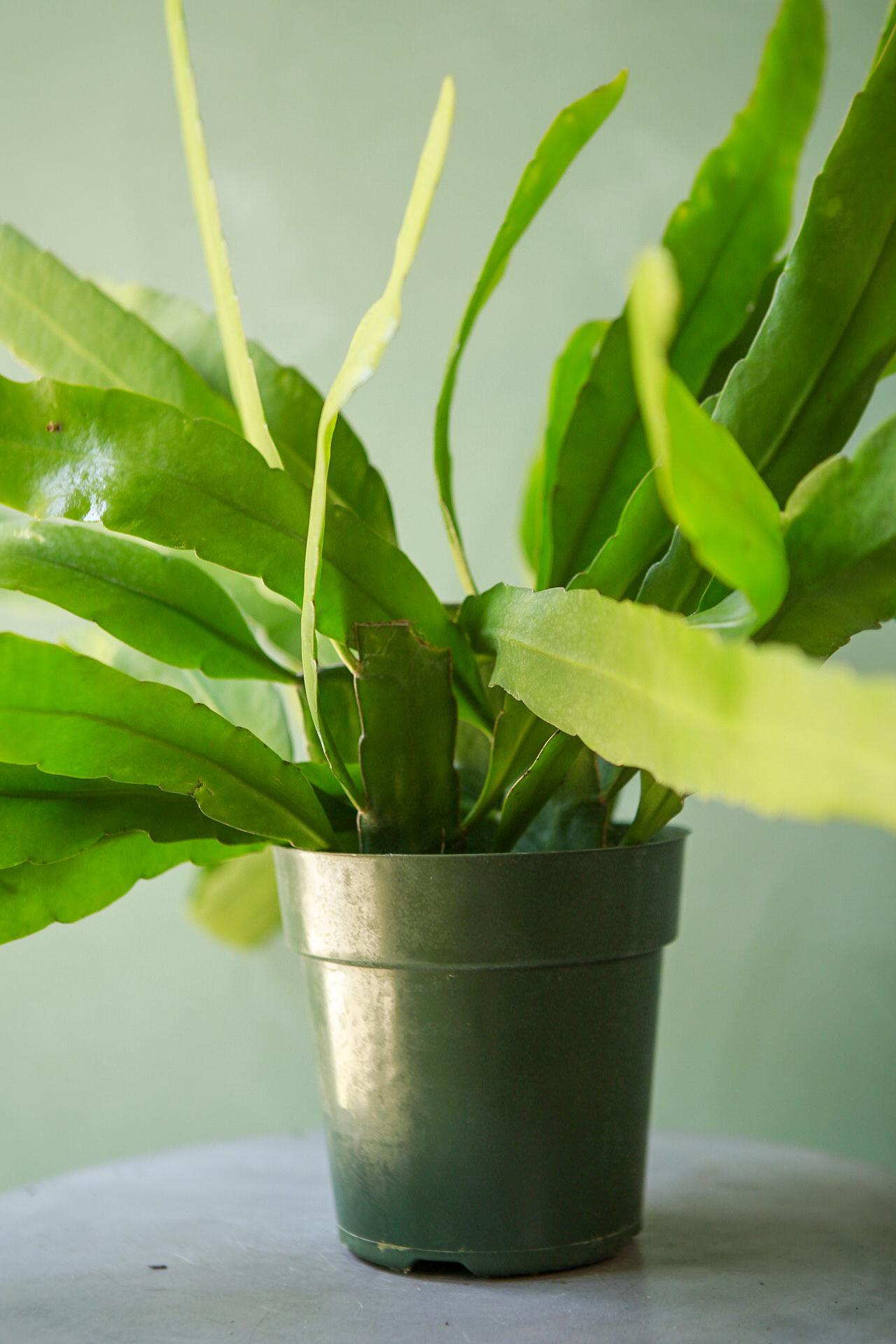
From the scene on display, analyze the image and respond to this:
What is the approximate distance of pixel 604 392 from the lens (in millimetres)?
502

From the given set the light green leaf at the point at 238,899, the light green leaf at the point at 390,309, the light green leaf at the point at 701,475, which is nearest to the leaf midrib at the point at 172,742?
the light green leaf at the point at 390,309

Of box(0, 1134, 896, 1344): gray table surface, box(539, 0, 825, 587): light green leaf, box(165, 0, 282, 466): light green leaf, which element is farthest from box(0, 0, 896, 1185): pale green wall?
box(165, 0, 282, 466): light green leaf

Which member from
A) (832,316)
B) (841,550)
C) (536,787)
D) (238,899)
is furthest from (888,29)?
(238,899)

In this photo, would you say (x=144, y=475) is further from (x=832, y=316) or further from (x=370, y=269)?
(x=370, y=269)

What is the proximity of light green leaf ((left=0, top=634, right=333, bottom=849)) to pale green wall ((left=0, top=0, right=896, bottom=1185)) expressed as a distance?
432 millimetres

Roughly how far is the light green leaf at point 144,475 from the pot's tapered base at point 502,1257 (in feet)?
0.91

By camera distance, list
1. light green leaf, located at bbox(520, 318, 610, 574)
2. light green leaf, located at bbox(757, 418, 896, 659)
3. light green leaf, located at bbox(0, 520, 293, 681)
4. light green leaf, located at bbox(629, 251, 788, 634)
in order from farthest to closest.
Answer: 1. light green leaf, located at bbox(520, 318, 610, 574)
2. light green leaf, located at bbox(0, 520, 293, 681)
3. light green leaf, located at bbox(757, 418, 896, 659)
4. light green leaf, located at bbox(629, 251, 788, 634)

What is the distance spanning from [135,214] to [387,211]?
0.62ft

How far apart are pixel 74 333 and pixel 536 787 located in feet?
0.95

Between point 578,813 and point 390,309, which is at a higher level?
point 390,309

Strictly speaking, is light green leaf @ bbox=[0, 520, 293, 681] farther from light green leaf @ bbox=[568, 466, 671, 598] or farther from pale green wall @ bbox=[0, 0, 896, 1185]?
pale green wall @ bbox=[0, 0, 896, 1185]

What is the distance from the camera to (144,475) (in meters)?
0.42

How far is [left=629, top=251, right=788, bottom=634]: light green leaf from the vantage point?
221 millimetres

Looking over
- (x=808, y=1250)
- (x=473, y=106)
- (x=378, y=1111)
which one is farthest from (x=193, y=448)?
(x=473, y=106)
